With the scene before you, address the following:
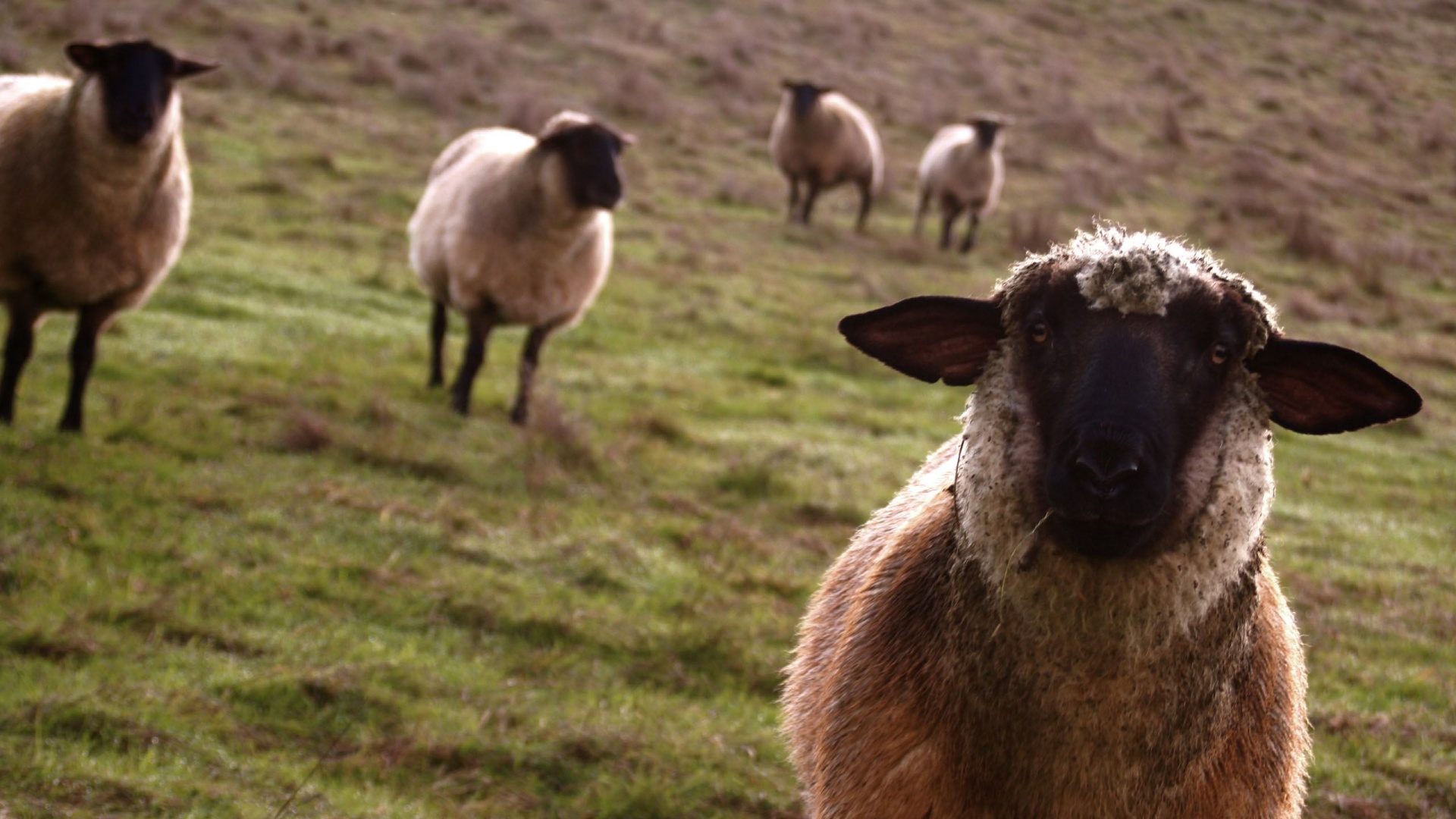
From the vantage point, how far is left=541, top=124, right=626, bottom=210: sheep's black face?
8305 mm

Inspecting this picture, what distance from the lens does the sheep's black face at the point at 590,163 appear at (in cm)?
830

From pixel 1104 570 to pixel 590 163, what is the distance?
640cm

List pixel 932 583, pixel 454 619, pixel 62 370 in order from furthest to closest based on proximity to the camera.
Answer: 1. pixel 62 370
2. pixel 454 619
3. pixel 932 583

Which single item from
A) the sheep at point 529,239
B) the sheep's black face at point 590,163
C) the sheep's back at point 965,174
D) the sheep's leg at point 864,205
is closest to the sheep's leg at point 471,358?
the sheep at point 529,239

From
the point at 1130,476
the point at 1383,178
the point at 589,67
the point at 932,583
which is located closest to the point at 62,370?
the point at 932,583

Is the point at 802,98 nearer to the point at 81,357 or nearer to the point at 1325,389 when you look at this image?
the point at 81,357

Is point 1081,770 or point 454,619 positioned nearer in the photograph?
point 1081,770

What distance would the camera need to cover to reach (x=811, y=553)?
6934 mm

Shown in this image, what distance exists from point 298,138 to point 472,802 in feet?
42.4

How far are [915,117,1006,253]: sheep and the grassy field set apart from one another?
701 millimetres

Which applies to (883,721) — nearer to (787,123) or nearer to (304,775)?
(304,775)

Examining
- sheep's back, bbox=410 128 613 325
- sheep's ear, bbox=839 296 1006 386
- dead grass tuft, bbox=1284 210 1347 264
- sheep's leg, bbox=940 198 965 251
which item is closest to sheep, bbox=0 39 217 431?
sheep's back, bbox=410 128 613 325

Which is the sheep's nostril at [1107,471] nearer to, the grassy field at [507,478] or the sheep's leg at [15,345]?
the grassy field at [507,478]

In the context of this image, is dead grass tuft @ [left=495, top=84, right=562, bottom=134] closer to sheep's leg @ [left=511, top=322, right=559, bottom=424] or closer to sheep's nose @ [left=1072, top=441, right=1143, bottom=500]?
sheep's leg @ [left=511, top=322, right=559, bottom=424]
